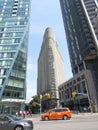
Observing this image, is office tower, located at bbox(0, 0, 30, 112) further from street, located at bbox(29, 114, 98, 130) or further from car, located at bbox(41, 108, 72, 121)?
street, located at bbox(29, 114, 98, 130)

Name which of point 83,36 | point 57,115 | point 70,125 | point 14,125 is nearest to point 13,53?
point 83,36

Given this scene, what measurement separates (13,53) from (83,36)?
42.5 m

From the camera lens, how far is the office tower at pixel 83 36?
84137 mm

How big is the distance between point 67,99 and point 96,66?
85.9ft

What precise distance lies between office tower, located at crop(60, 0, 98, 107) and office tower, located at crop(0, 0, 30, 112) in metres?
31.9

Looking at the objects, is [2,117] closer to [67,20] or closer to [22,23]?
[22,23]

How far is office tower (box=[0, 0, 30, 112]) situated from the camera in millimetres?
59625

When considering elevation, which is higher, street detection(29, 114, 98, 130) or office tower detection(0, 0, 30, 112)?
office tower detection(0, 0, 30, 112)

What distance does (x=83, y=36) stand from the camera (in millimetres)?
90562

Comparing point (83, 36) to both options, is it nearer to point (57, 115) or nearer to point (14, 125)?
point (57, 115)

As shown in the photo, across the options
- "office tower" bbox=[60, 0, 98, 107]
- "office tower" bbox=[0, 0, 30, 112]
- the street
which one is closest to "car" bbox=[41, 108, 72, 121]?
the street

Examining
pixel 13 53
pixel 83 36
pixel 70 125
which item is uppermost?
pixel 83 36

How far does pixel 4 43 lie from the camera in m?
71.1

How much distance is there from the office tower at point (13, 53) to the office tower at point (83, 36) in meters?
31.9
